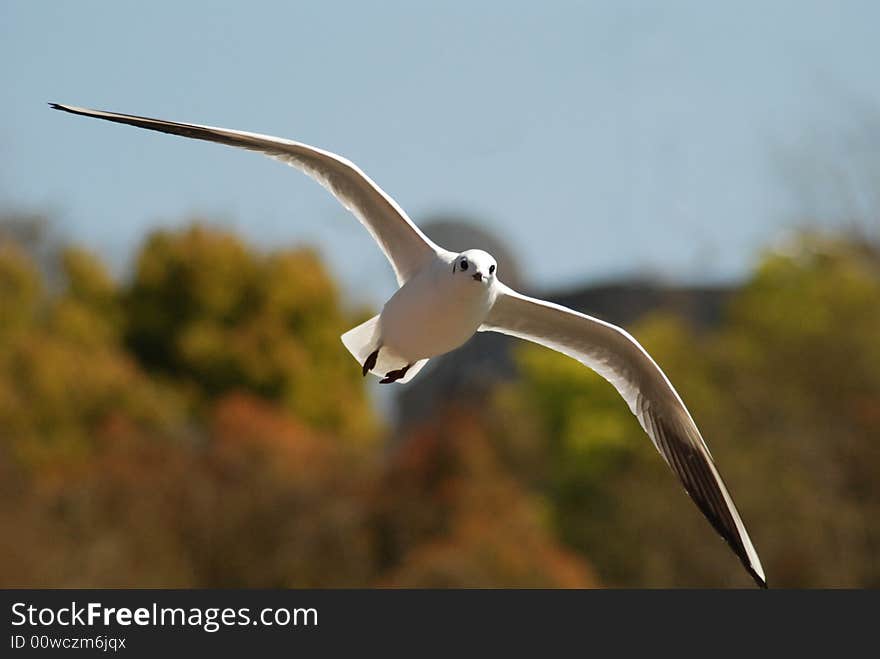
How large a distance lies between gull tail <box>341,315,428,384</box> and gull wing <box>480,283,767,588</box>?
0.39 m

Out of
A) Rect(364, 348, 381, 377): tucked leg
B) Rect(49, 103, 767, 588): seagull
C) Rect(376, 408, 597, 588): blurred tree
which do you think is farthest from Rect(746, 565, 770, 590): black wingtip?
Rect(376, 408, 597, 588): blurred tree

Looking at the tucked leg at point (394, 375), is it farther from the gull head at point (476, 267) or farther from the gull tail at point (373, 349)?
the gull head at point (476, 267)

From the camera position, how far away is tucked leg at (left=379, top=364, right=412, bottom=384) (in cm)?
624

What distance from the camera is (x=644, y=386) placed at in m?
6.99

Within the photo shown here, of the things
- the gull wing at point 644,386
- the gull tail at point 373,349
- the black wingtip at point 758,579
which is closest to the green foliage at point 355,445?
the gull wing at point 644,386

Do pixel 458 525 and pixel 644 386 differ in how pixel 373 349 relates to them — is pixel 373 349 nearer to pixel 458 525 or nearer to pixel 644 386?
pixel 644 386

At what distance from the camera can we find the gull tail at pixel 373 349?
6.30 m

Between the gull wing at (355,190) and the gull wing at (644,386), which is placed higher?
the gull wing at (355,190)

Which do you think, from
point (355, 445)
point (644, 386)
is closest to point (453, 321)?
point (644, 386)

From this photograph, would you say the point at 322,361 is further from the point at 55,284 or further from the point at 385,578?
the point at 385,578

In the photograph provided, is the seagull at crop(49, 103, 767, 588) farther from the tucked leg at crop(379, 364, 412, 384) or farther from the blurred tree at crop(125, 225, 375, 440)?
the blurred tree at crop(125, 225, 375, 440)

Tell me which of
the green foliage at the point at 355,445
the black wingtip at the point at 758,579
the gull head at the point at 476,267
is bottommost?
the green foliage at the point at 355,445

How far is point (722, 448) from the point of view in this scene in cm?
2253

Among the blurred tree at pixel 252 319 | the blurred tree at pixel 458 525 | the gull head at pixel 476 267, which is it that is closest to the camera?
the gull head at pixel 476 267
